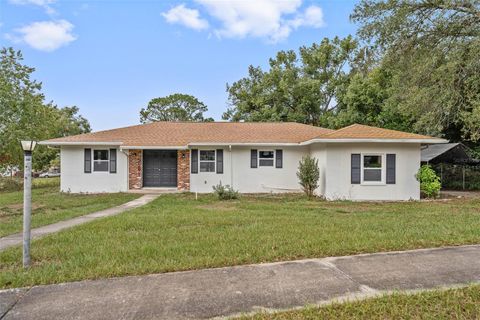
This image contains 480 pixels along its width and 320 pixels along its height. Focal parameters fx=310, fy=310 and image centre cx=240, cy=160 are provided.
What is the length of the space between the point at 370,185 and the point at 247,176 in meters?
5.58

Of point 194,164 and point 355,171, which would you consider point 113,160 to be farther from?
point 355,171

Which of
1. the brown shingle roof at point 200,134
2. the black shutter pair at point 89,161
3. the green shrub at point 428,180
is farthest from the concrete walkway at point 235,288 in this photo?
the black shutter pair at point 89,161

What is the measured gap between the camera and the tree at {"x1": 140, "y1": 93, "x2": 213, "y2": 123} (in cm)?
4594

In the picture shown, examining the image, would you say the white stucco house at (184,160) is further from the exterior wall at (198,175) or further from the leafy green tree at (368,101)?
the leafy green tree at (368,101)

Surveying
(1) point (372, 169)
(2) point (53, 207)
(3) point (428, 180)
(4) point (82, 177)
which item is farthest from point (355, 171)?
(4) point (82, 177)

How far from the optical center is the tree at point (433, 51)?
13156 millimetres

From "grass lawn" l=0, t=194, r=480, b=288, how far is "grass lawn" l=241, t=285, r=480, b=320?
158 centimetres

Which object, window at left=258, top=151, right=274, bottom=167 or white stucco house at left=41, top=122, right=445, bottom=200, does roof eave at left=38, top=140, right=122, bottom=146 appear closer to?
white stucco house at left=41, top=122, right=445, bottom=200

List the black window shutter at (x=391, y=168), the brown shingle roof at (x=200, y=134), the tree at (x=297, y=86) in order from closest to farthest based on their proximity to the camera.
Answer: the black window shutter at (x=391, y=168), the brown shingle roof at (x=200, y=134), the tree at (x=297, y=86)

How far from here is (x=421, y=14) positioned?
14273 mm

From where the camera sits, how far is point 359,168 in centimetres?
1255

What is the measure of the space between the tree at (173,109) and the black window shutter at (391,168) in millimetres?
35573

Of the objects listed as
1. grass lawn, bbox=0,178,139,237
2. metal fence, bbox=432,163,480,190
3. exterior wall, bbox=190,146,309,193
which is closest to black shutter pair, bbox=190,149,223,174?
exterior wall, bbox=190,146,309,193

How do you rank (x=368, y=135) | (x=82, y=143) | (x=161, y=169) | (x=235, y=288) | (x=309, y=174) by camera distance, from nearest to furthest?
1. (x=235, y=288)
2. (x=368, y=135)
3. (x=309, y=174)
4. (x=82, y=143)
5. (x=161, y=169)
